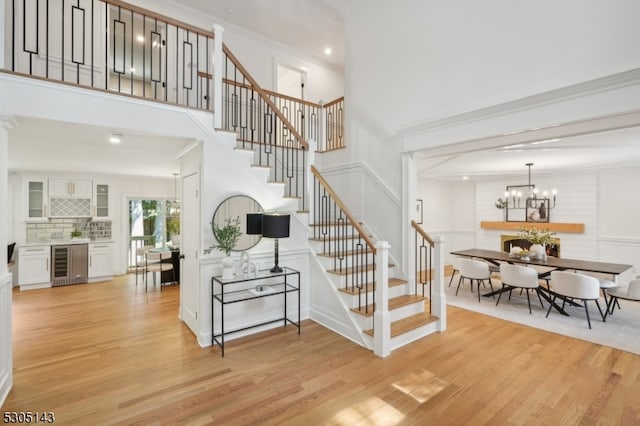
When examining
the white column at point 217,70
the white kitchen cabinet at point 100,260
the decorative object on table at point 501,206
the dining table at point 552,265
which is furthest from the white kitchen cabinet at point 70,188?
the decorative object on table at point 501,206

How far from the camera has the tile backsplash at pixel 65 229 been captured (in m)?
6.75

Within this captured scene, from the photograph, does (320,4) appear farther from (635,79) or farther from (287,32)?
(635,79)

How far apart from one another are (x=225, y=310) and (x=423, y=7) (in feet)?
16.1

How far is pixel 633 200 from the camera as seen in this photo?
6.12 m

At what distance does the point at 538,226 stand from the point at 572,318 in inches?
136

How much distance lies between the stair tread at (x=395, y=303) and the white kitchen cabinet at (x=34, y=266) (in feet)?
21.9

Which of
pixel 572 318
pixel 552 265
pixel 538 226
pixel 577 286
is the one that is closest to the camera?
pixel 577 286

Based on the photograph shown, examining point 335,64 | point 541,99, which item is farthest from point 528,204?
point 335,64

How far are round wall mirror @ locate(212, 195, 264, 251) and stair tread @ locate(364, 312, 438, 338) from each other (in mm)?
1799

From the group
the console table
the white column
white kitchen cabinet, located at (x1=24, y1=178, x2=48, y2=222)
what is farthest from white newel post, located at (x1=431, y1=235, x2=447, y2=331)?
white kitchen cabinet, located at (x1=24, y1=178, x2=48, y2=222)

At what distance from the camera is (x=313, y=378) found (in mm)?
2850

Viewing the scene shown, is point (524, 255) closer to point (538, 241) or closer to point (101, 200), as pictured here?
point (538, 241)

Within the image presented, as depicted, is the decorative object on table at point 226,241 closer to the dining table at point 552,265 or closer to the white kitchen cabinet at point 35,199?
the dining table at point 552,265

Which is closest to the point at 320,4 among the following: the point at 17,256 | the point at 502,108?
the point at 502,108
